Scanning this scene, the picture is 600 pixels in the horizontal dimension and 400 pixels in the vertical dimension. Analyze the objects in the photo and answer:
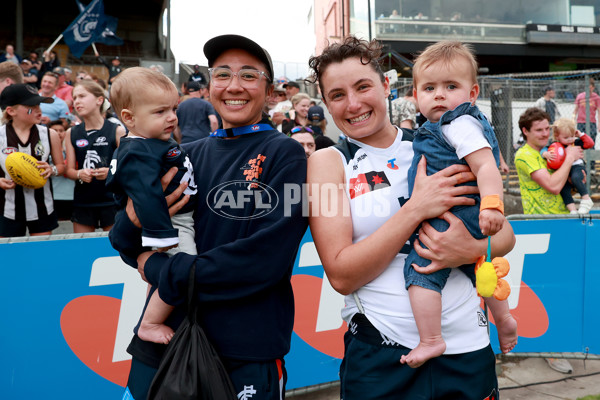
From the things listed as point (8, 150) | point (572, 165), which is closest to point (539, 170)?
point (572, 165)

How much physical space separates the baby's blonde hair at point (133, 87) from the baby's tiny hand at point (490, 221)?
143 cm

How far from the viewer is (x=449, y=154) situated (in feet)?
5.93

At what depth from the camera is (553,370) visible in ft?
13.5

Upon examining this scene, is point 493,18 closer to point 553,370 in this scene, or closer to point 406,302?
point 553,370

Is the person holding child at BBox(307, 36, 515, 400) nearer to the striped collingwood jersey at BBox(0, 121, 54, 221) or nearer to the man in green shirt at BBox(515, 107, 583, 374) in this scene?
the man in green shirt at BBox(515, 107, 583, 374)

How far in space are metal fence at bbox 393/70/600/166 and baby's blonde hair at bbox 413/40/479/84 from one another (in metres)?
9.40

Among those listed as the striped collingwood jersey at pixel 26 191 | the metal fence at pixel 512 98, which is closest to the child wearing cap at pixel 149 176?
the striped collingwood jersey at pixel 26 191

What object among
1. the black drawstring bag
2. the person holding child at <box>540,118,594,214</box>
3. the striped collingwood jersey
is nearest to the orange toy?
the black drawstring bag

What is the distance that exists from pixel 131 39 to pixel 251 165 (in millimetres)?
27334

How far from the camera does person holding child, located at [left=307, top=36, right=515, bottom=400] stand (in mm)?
1676

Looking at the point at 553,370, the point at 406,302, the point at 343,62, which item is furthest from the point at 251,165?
the point at 553,370

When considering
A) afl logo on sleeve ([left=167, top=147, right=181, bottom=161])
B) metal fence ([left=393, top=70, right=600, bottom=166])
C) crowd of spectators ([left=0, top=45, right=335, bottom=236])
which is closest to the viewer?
afl logo on sleeve ([left=167, top=147, right=181, bottom=161])

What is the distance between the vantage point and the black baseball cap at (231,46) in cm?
184

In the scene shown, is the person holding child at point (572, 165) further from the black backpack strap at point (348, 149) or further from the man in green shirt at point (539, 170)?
the black backpack strap at point (348, 149)
